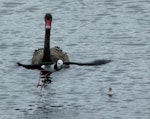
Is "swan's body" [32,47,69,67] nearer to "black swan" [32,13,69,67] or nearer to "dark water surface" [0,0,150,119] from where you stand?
"black swan" [32,13,69,67]

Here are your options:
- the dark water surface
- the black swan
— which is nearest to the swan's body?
the black swan

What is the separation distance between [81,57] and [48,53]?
6.05 metres

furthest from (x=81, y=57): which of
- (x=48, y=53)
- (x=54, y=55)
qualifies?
(x=48, y=53)

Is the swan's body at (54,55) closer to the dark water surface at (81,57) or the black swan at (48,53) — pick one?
the black swan at (48,53)

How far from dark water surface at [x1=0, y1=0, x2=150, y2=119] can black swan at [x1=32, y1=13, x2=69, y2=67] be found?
0.92 meters

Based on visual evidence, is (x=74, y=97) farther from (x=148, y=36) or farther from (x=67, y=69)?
(x=148, y=36)

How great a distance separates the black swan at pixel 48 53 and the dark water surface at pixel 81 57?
92 centimetres

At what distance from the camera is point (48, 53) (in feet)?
173

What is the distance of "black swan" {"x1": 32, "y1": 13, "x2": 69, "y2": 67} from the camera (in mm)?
52562

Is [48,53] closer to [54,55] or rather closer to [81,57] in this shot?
[54,55]

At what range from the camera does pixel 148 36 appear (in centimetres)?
6391

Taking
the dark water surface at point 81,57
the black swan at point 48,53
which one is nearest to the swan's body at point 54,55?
the black swan at point 48,53

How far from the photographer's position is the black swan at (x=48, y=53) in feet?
172

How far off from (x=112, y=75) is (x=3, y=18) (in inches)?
663
